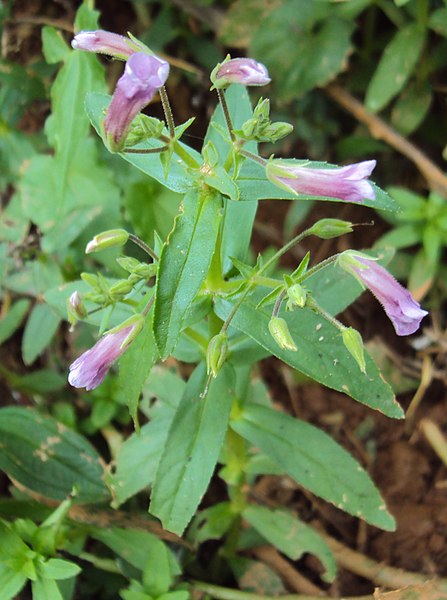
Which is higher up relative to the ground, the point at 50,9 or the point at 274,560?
the point at 50,9

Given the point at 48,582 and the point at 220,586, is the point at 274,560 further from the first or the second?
the point at 48,582

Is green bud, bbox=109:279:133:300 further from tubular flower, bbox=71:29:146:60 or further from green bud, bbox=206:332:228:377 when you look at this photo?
tubular flower, bbox=71:29:146:60

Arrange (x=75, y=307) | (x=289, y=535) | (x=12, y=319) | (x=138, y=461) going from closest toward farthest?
(x=75, y=307) → (x=138, y=461) → (x=289, y=535) → (x=12, y=319)

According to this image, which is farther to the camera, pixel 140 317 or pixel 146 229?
pixel 146 229

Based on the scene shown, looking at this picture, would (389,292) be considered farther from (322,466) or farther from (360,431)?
(360,431)

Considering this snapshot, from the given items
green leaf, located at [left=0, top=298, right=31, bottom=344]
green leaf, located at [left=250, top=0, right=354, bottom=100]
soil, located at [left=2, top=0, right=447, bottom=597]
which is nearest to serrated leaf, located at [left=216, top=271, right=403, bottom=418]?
soil, located at [left=2, top=0, right=447, bottom=597]

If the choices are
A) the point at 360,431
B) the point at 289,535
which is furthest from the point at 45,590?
the point at 360,431

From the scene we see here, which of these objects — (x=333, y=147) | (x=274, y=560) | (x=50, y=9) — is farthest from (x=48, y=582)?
(x=50, y=9)
